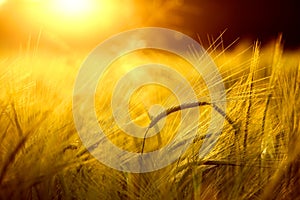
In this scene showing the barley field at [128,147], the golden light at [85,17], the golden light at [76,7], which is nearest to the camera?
the barley field at [128,147]

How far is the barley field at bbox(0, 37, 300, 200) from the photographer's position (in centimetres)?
69

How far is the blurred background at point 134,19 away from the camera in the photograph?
8.73 ft

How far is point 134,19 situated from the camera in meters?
3.25

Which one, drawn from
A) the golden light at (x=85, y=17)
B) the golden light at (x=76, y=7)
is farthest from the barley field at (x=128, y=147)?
the golden light at (x=85, y=17)

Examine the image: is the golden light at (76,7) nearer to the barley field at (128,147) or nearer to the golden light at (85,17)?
the golden light at (85,17)

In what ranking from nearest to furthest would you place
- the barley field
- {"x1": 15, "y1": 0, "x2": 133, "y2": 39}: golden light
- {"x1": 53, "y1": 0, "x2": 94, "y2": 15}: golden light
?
1. the barley field
2. {"x1": 53, "y1": 0, "x2": 94, "y2": 15}: golden light
3. {"x1": 15, "y1": 0, "x2": 133, "y2": 39}: golden light

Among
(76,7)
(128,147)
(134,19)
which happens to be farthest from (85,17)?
(128,147)

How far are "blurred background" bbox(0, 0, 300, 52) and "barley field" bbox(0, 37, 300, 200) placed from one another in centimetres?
129

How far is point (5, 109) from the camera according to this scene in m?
0.71

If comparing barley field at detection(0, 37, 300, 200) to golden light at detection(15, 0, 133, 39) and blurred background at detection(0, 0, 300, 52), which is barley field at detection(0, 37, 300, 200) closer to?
blurred background at detection(0, 0, 300, 52)

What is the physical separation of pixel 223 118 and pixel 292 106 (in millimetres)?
128

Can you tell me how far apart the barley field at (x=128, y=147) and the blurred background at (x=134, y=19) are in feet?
4.24

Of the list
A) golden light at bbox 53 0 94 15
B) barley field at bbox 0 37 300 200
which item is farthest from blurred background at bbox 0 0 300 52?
barley field at bbox 0 37 300 200

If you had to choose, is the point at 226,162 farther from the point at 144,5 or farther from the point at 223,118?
the point at 144,5
